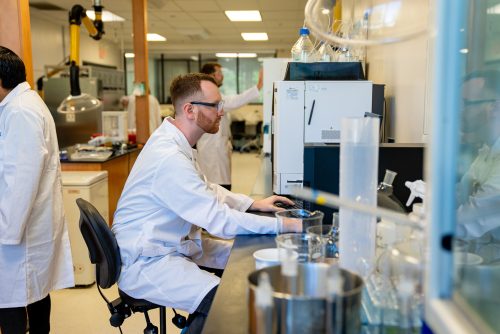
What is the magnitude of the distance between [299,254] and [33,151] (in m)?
1.35

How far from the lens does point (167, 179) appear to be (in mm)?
1670

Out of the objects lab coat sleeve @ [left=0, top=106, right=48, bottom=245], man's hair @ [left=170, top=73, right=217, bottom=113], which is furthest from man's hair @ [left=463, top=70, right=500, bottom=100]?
lab coat sleeve @ [left=0, top=106, right=48, bottom=245]

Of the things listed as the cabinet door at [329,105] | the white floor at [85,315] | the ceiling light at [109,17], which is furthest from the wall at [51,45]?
the cabinet door at [329,105]

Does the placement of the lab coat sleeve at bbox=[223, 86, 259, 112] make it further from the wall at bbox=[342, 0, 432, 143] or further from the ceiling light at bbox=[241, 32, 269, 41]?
the ceiling light at bbox=[241, 32, 269, 41]

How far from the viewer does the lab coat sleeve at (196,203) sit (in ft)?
5.33

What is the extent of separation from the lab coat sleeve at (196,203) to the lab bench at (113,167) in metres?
2.14

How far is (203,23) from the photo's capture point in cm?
870

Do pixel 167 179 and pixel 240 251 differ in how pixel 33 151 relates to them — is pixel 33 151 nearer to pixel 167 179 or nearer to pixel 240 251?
pixel 167 179

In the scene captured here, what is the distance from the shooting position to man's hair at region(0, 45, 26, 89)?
210cm

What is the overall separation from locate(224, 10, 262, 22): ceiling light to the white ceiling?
121mm

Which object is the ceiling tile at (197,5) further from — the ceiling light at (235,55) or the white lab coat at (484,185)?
the white lab coat at (484,185)

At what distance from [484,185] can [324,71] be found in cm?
98

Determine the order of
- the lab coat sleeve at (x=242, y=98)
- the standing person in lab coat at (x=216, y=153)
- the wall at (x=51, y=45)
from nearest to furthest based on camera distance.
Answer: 1. the lab coat sleeve at (x=242, y=98)
2. the standing person in lab coat at (x=216, y=153)
3. the wall at (x=51, y=45)

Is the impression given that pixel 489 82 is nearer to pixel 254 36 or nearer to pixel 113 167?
pixel 113 167
